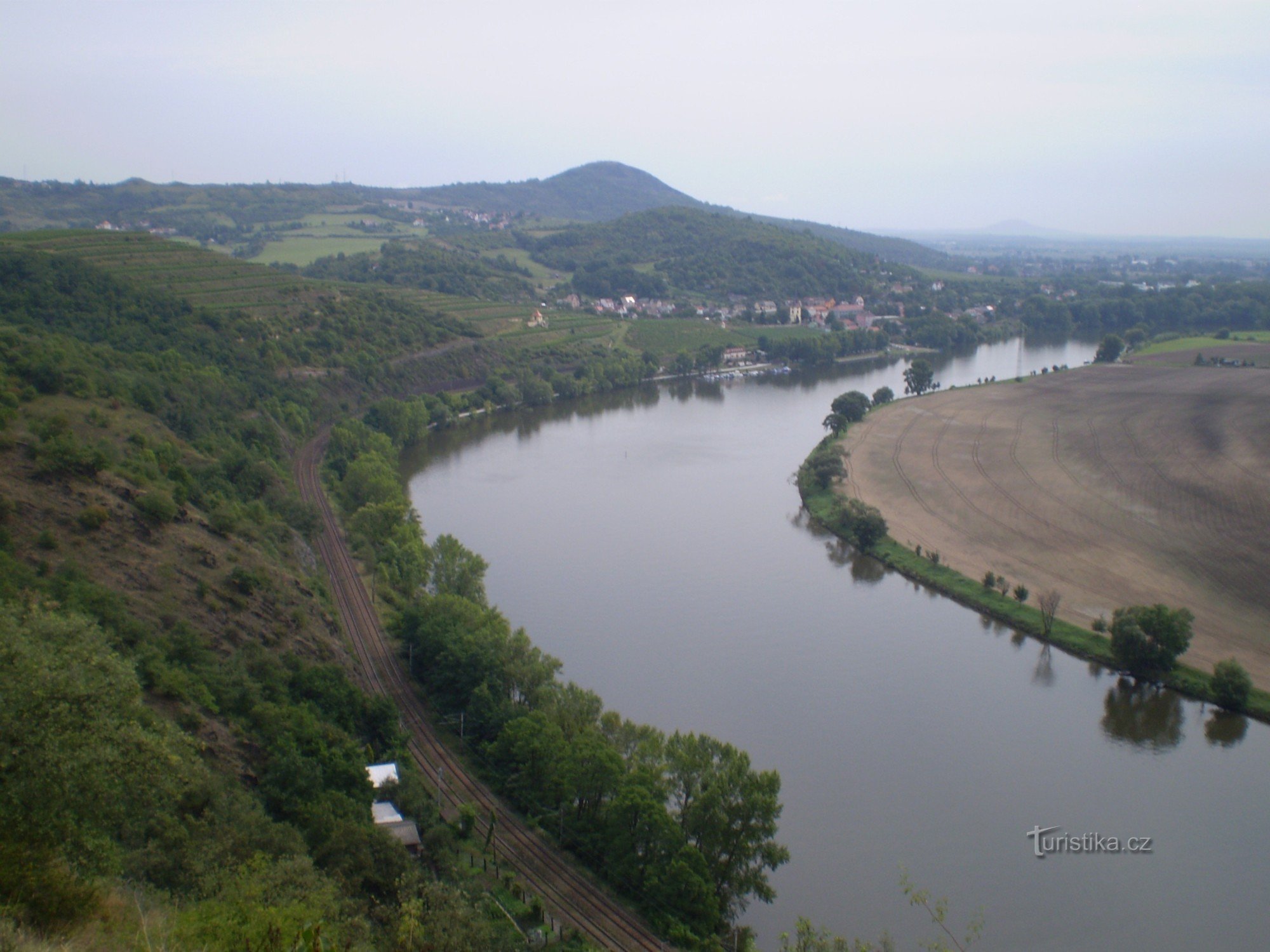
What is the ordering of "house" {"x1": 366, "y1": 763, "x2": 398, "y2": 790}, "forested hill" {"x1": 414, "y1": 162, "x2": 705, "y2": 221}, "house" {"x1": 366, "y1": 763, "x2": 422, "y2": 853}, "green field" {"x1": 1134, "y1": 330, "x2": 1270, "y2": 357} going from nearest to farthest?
"house" {"x1": 366, "y1": 763, "x2": 422, "y2": 853}
"house" {"x1": 366, "y1": 763, "x2": 398, "y2": 790}
"green field" {"x1": 1134, "y1": 330, "x2": 1270, "y2": 357}
"forested hill" {"x1": 414, "y1": 162, "x2": 705, "y2": 221}

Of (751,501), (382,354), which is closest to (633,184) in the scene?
(382,354)

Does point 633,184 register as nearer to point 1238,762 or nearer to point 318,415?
point 318,415

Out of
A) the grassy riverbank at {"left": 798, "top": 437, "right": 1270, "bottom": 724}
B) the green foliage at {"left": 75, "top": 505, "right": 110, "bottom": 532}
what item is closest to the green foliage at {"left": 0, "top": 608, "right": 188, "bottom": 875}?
the green foliage at {"left": 75, "top": 505, "right": 110, "bottom": 532}

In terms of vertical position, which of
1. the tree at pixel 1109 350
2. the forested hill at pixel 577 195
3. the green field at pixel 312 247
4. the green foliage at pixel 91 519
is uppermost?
the forested hill at pixel 577 195

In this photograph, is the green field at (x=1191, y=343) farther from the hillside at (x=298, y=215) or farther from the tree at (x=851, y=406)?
the hillside at (x=298, y=215)

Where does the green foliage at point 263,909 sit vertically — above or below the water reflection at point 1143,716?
above

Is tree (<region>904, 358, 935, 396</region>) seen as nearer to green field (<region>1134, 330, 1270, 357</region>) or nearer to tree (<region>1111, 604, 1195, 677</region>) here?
green field (<region>1134, 330, 1270, 357</region>)

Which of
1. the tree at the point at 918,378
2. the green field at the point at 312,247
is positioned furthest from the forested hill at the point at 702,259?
the tree at the point at 918,378
